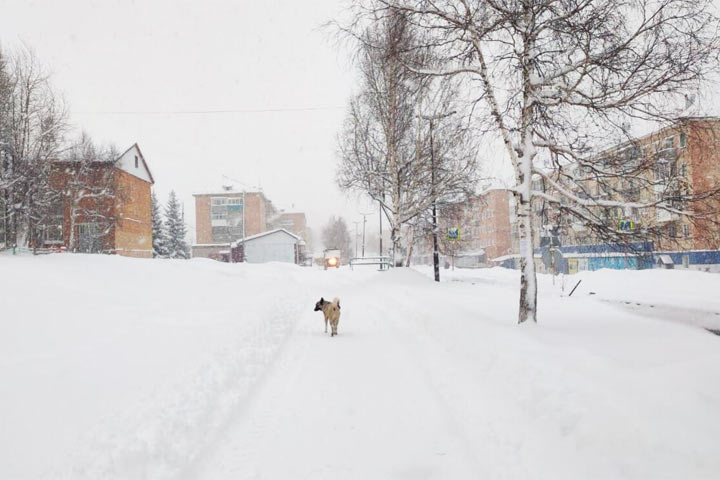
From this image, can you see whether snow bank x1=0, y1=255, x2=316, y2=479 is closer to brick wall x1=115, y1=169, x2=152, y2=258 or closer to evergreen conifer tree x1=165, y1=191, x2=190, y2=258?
brick wall x1=115, y1=169, x2=152, y2=258

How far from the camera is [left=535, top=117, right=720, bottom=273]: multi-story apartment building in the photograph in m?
6.47

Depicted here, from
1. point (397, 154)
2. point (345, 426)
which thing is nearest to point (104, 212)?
point (397, 154)

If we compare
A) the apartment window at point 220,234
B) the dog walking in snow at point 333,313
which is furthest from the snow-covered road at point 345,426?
the apartment window at point 220,234

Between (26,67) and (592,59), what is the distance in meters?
25.5

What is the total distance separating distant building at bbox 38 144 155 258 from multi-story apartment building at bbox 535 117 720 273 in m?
34.3

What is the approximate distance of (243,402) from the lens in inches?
188

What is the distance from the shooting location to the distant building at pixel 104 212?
31.2 metres

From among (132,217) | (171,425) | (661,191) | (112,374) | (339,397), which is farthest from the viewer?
(132,217)

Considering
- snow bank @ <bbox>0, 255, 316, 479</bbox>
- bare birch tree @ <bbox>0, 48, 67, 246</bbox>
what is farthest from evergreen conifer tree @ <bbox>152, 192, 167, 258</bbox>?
snow bank @ <bbox>0, 255, 316, 479</bbox>

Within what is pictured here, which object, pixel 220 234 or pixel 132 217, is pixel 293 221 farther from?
pixel 132 217

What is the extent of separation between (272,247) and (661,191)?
5511 cm

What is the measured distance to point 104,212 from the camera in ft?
115

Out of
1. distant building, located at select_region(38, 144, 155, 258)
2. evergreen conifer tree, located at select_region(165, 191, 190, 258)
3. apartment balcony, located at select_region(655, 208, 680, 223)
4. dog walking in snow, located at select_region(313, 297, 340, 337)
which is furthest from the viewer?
evergreen conifer tree, located at select_region(165, 191, 190, 258)

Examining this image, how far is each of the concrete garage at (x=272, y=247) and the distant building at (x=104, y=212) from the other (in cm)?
1849
